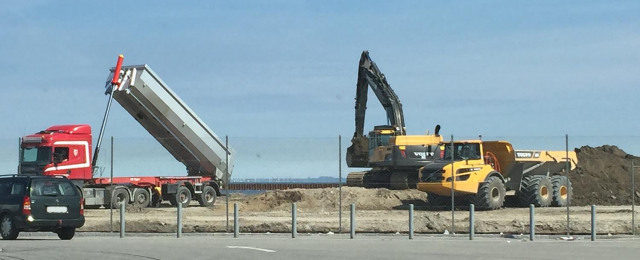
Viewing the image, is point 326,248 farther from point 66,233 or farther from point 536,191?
point 536,191

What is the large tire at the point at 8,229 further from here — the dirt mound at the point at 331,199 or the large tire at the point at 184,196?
the large tire at the point at 184,196

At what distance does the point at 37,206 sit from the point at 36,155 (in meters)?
15.3

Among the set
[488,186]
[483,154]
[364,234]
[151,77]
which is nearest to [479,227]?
[364,234]

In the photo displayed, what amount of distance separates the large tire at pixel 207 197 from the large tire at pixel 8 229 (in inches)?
773

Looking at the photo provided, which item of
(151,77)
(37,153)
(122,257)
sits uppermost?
(151,77)

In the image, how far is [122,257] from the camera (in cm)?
1914

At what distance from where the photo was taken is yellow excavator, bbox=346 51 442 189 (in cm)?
4538

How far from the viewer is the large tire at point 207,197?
1774 inches

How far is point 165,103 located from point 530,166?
537 inches

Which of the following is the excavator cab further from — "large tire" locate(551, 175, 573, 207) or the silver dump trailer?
"large tire" locate(551, 175, 573, 207)

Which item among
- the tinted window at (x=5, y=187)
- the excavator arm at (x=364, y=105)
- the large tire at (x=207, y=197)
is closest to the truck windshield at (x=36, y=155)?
the large tire at (x=207, y=197)

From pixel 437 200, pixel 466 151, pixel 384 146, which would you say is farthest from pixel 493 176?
pixel 384 146

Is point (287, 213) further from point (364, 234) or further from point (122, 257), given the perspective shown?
point (122, 257)

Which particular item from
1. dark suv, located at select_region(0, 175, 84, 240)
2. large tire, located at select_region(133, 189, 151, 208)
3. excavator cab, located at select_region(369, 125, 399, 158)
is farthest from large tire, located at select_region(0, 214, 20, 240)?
Result: excavator cab, located at select_region(369, 125, 399, 158)
